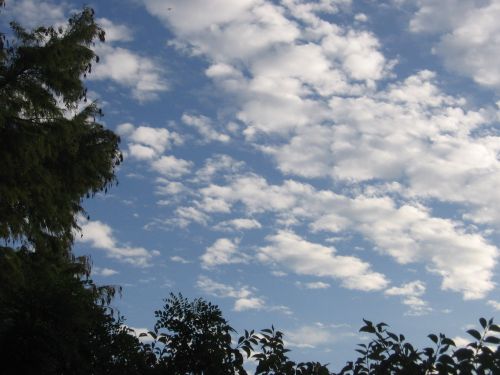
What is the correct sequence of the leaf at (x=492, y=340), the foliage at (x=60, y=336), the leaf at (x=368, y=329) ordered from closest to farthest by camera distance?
the leaf at (x=492, y=340), the leaf at (x=368, y=329), the foliage at (x=60, y=336)

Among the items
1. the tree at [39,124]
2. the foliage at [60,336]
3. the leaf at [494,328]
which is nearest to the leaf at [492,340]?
the leaf at [494,328]

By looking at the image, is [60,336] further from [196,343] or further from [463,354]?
[463,354]

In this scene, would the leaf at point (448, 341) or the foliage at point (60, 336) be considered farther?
the foliage at point (60, 336)

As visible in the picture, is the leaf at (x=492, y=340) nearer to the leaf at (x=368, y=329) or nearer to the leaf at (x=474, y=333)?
the leaf at (x=474, y=333)

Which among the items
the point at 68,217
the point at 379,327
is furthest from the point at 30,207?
the point at 379,327

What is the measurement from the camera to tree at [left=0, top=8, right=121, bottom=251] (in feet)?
50.3

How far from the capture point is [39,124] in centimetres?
1570

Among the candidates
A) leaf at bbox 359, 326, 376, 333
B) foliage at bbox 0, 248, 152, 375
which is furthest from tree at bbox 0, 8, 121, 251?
leaf at bbox 359, 326, 376, 333

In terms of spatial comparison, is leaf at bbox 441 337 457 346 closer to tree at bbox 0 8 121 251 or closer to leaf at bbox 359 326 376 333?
leaf at bbox 359 326 376 333

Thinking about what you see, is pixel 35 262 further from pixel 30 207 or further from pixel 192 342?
pixel 192 342

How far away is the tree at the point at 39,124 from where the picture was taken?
50.3 feet

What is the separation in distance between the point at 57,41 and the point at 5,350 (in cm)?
1064

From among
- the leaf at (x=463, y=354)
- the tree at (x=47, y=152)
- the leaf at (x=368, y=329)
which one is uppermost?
the tree at (x=47, y=152)

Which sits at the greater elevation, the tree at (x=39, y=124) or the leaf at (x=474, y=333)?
the tree at (x=39, y=124)
